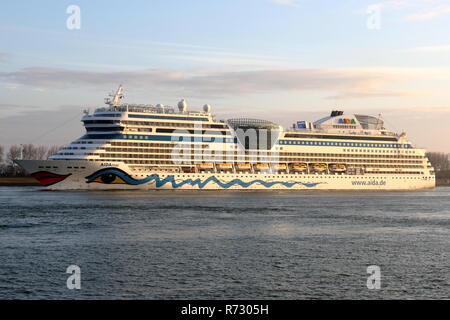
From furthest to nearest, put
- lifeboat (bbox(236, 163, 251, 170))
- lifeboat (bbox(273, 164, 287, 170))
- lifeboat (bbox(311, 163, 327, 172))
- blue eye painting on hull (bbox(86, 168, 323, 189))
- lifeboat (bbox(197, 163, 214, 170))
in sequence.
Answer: lifeboat (bbox(311, 163, 327, 172))
lifeboat (bbox(273, 164, 287, 170))
lifeboat (bbox(236, 163, 251, 170))
lifeboat (bbox(197, 163, 214, 170))
blue eye painting on hull (bbox(86, 168, 323, 189))

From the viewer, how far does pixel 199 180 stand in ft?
315

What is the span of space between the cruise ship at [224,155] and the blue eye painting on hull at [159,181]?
0.46ft

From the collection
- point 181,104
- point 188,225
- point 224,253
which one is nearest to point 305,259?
point 224,253

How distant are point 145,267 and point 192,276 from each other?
306 centimetres

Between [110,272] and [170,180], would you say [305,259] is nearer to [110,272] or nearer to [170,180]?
[110,272]

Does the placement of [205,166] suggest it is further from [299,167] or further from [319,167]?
[319,167]

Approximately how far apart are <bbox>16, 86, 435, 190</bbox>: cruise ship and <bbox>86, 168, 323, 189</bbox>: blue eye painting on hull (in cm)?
14

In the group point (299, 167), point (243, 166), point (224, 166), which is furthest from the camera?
point (299, 167)

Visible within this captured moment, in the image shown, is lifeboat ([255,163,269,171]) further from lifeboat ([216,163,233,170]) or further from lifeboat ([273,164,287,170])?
lifeboat ([216,163,233,170])

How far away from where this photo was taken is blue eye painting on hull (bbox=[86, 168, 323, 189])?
87.0 m

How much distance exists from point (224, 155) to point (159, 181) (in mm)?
13368

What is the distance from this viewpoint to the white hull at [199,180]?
283 feet

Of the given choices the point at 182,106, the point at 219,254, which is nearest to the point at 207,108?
the point at 182,106

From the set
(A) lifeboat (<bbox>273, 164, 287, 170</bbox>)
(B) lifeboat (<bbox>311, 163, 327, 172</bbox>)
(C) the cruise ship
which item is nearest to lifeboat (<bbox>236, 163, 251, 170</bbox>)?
(C) the cruise ship
